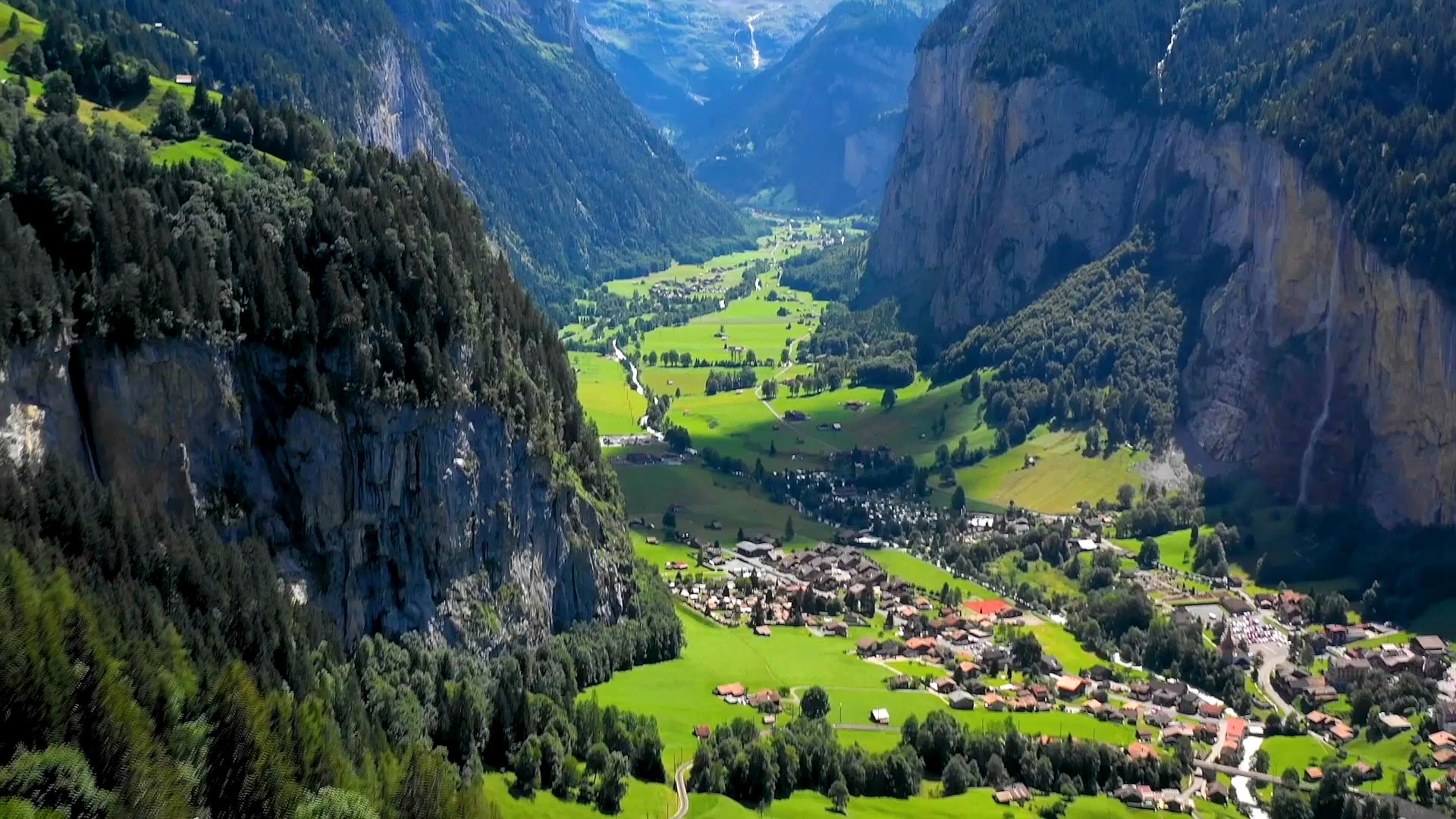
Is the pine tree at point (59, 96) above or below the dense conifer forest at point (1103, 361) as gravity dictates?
above

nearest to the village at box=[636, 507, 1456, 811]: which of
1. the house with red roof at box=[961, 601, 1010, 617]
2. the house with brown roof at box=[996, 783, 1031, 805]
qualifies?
the house with brown roof at box=[996, 783, 1031, 805]

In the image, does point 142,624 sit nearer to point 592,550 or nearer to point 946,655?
point 592,550

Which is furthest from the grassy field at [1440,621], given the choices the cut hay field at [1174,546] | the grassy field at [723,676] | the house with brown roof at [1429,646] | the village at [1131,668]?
the grassy field at [723,676]

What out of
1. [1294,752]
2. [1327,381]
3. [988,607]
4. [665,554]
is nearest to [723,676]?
[988,607]

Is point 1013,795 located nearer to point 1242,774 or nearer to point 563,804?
point 1242,774

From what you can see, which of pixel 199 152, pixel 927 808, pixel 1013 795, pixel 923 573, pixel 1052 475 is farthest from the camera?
pixel 1052 475

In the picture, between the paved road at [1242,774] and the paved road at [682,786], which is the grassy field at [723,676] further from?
the paved road at [1242,774]
